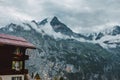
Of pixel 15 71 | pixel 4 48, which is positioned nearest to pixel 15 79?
pixel 15 71

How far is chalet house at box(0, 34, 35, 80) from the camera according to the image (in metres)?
58.7

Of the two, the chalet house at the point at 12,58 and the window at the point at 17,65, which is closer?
the chalet house at the point at 12,58

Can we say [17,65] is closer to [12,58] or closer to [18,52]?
[18,52]

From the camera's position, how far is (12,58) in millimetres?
60938

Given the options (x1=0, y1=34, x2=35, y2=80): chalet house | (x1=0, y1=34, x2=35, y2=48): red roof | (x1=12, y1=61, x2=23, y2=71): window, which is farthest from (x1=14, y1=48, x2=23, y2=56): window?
(x1=12, y1=61, x2=23, y2=71): window

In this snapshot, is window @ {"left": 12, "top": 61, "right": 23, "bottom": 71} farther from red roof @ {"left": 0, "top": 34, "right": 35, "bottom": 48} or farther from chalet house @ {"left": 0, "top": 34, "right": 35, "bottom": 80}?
red roof @ {"left": 0, "top": 34, "right": 35, "bottom": 48}

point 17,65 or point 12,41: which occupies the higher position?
point 12,41

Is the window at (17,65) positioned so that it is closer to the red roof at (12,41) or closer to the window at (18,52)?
the window at (18,52)

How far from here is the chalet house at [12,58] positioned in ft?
193

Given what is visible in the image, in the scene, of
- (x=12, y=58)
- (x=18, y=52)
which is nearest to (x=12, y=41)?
(x=18, y=52)

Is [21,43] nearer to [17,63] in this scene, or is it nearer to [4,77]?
[17,63]

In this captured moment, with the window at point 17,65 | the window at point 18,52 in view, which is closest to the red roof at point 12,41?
the window at point 18,52

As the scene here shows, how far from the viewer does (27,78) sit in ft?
212

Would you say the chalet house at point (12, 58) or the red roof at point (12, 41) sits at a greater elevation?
the red roof at point (12, 41)
